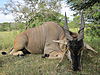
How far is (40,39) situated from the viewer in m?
5.90

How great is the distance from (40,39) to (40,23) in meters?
2.98

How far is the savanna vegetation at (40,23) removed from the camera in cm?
351

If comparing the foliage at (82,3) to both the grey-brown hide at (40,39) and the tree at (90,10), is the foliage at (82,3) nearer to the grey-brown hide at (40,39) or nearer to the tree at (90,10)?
the tree at (90,10)

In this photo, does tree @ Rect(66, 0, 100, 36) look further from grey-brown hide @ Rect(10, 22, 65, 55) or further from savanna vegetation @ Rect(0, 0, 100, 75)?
grey-brown hide @ Rect(10, 22, 65, 55)

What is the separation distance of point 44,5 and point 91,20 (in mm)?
3584

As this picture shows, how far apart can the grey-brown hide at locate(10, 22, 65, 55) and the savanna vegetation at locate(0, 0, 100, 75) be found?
0.43 meters

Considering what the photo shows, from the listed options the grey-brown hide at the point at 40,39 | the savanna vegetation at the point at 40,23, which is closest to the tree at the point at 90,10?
the savanna vegetation at the point at 40,23

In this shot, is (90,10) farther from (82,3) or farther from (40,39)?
(40,39)

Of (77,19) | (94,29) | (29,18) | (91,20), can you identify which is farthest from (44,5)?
(94,29)

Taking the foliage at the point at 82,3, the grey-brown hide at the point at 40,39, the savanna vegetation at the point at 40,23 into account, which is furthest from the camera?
the foliage at the point at 82,3

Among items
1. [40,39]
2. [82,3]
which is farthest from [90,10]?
[40,39]

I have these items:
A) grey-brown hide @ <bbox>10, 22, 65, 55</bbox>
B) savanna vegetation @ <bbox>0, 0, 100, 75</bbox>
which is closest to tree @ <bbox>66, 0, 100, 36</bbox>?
savanna vegetation @ <bbox>0, 0, 100, 75</bbox>

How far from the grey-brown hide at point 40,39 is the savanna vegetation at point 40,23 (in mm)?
432

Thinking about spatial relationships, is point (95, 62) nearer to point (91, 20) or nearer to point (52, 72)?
point (52, 72)
